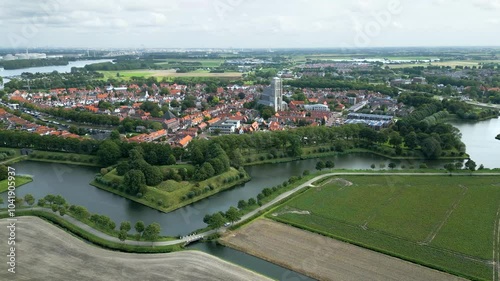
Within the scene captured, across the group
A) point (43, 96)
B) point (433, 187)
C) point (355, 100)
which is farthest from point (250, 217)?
point (43, 96)

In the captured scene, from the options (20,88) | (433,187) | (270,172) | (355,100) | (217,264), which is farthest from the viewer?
(20,88)

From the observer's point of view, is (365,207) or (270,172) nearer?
(365,207)

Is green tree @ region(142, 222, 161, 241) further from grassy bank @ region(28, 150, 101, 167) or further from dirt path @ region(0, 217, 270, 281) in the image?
grassy bank @ region(28, 150, 101, 167)

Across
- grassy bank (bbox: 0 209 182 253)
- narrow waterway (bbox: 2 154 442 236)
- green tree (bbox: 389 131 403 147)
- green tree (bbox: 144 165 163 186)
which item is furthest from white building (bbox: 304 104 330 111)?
grassy bank (bbox: 0 209 182 253)

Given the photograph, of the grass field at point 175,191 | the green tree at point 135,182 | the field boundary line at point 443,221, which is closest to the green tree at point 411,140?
the field boundary line at point 443,221

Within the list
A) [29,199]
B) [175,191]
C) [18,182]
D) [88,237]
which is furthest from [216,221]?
[18,182]

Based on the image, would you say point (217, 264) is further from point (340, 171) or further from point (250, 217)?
point (340, 171)

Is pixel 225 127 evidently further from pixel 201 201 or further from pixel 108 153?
pixel 201 201

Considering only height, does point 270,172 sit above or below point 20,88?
below
